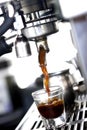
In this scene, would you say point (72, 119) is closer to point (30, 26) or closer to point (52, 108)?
point (52, 108)

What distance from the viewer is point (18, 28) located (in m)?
0.79

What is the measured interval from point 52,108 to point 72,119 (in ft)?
0.32

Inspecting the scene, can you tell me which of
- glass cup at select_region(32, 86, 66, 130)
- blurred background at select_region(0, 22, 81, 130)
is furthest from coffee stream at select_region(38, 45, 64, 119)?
blurred background at select_region(0, 22, 81, 130)

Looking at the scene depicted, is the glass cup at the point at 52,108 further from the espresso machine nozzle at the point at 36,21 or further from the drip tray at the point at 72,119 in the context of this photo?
the espresso machine nozzle at the point at 36,21

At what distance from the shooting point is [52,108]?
0.77m

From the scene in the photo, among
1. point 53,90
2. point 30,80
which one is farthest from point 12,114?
point 53,90

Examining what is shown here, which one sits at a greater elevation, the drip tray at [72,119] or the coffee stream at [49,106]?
the coffee stream at [49,106]

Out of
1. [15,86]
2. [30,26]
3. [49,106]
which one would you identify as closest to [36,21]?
[30,26]

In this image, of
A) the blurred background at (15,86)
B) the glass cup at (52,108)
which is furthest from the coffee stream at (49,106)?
the blurred background at (15,86)

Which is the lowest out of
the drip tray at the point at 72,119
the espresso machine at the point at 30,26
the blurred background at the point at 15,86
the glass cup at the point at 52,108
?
the blurred background at the point at 15,86

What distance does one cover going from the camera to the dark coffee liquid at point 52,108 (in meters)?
0.77

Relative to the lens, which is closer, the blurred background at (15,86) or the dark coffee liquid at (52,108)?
the dark coffee liquid at (52,108)

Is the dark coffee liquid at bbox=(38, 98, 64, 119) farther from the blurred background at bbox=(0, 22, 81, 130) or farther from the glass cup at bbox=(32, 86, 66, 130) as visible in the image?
the blurred background at bbox=(0, 22, 81, 130)

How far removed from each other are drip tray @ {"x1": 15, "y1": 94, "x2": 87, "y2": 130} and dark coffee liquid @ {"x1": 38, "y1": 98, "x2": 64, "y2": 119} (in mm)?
47
